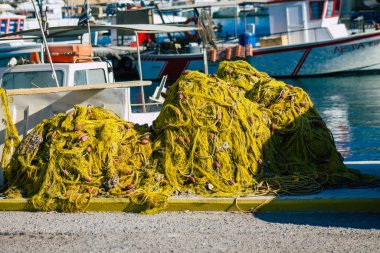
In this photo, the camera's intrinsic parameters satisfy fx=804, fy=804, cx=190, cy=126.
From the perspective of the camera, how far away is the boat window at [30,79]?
13125 mm

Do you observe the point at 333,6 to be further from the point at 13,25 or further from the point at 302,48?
the point at 13,25

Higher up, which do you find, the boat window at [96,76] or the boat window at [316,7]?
the boat window at [316,7]

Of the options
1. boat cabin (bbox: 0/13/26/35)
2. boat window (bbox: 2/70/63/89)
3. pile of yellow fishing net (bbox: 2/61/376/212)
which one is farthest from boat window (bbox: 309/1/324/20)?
pile of yellow fishing net (bbox: 2/61/376/212)

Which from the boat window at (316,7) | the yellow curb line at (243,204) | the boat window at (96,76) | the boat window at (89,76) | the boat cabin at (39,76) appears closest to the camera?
the yellow curb line at (243,204)

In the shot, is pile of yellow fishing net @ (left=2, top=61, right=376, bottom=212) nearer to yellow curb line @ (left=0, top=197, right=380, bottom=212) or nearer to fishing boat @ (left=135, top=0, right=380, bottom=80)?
yellow curb line @ (left=0, top=197, right=380, bottom=212)

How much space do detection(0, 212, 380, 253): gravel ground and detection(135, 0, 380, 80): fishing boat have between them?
92.0 feet

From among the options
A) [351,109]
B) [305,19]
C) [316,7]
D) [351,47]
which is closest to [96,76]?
[351,109]

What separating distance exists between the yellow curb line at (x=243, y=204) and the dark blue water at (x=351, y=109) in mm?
6656

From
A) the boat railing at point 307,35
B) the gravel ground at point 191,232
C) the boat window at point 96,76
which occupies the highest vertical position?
the boat window at point 96,76

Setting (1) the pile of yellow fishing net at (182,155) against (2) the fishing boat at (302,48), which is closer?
(1) the pile of yellow fishing net at (182,155)

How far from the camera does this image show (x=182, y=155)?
9.41 meters

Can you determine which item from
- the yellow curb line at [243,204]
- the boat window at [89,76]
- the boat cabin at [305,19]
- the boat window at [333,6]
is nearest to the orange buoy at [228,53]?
the boat cabin at [305,19]

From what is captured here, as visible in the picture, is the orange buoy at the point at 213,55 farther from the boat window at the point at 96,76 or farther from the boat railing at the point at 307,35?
the boat window at the point at 96,76

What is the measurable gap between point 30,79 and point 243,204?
5.63 metres
